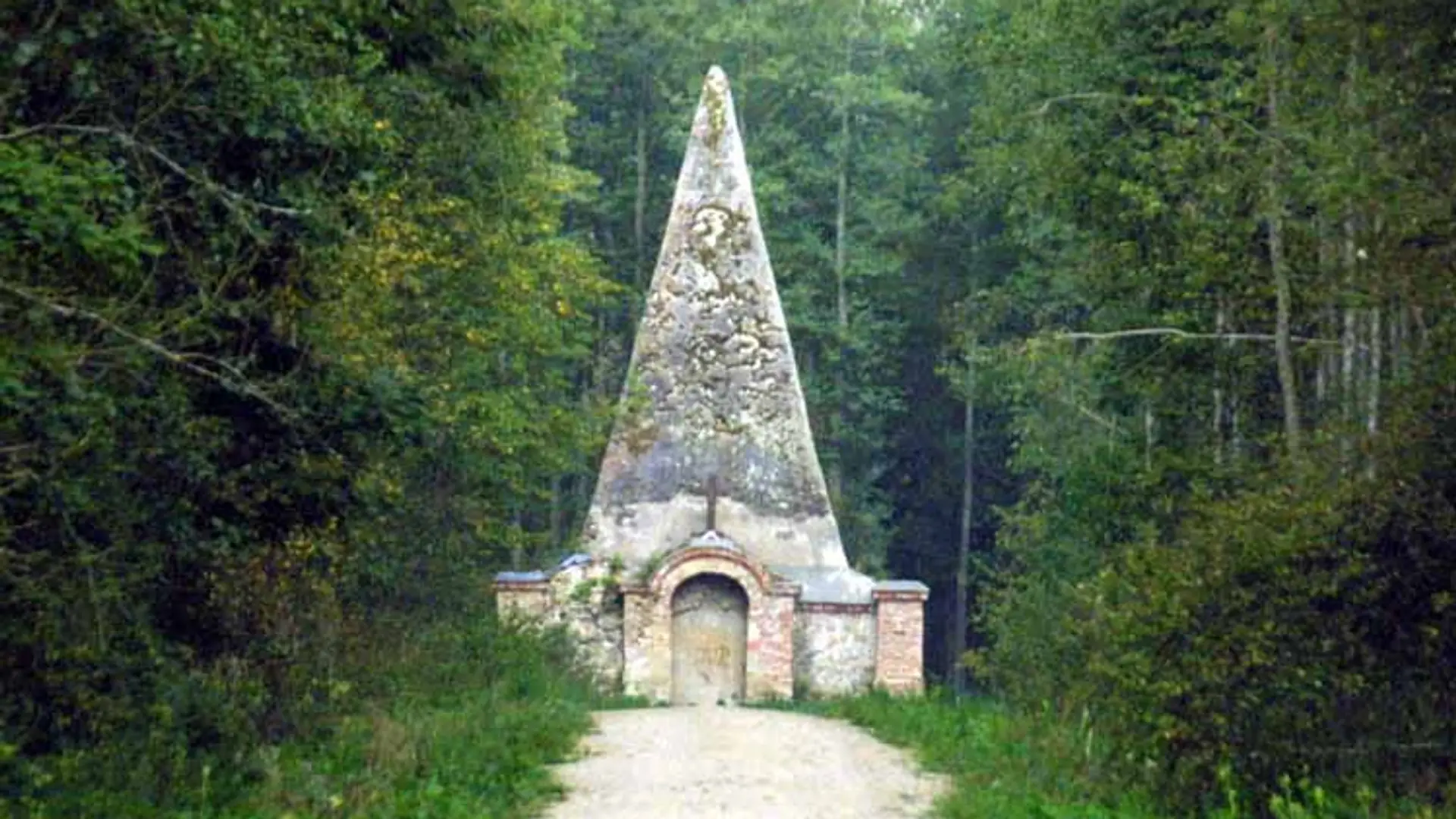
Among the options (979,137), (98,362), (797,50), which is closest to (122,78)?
(98,362)

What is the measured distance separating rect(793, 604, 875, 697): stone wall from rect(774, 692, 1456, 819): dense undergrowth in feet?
26.0

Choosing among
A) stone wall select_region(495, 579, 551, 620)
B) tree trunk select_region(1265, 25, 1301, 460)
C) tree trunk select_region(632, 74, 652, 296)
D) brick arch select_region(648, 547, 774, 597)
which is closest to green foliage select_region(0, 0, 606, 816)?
tree trunk select_region(1265, 25, 1301, 460)

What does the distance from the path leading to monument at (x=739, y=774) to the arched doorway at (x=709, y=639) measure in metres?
7.33

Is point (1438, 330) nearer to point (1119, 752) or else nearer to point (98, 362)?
point (1119, 752)

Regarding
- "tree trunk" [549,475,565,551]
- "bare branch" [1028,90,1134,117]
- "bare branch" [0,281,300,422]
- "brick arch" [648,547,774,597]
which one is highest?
"bare branch" [1028,90,1134,117]

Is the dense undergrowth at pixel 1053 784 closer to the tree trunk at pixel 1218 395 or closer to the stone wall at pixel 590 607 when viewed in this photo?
the tree trunk at pixel 1218 395

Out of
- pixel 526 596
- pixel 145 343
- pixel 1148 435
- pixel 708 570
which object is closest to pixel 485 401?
pixel 526 596

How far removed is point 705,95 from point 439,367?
9523 mm

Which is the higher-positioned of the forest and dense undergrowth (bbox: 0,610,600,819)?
the forest

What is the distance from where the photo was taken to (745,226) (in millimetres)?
28031

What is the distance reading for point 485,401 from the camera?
22.0m

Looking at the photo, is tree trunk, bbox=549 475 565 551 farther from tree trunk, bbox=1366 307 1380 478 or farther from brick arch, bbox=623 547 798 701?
tree trunk, bbox=1366 307 1380 478

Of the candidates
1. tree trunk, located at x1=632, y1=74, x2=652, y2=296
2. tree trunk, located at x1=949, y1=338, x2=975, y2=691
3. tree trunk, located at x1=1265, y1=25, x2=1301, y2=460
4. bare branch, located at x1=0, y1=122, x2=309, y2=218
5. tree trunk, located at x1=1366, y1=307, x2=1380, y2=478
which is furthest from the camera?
tree trunk, located at x1=632, y1=74, x2=652, y2=296

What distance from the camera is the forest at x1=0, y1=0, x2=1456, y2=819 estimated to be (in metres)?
9.73
